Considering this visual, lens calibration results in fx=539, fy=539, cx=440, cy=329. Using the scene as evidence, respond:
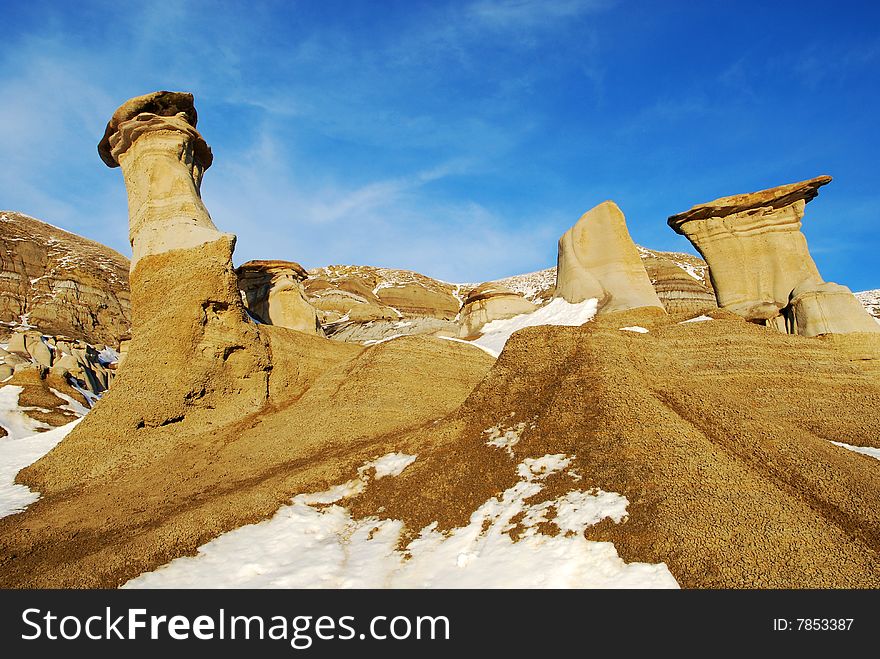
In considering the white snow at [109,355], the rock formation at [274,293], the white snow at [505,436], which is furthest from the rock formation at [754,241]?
the white snow at [109,355]

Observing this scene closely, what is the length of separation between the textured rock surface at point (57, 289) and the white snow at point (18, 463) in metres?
44.6

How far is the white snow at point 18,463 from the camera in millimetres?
10203

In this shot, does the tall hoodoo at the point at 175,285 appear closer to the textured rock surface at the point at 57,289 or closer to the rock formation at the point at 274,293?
the rock formation at the point at 274,293

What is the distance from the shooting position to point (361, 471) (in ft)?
29.3

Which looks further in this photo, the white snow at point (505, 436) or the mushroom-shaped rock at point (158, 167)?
the mushroom-shaped rock at point (158, 167)

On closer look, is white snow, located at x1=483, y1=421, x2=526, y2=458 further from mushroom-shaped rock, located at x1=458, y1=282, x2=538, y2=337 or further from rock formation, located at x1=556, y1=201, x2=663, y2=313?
mushroom-shaped rock, located at x1=458, y1=282, x2=538, y2=337

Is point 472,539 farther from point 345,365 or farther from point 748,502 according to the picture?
point 345,365

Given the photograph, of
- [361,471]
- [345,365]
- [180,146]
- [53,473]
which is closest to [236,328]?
[345,365]

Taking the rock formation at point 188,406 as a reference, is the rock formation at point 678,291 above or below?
above

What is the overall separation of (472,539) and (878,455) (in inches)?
230

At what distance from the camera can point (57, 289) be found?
61.6 m

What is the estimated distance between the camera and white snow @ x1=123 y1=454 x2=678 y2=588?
4801 millimetres

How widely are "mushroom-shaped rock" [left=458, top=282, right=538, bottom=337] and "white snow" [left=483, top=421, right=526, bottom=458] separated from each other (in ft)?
84.3

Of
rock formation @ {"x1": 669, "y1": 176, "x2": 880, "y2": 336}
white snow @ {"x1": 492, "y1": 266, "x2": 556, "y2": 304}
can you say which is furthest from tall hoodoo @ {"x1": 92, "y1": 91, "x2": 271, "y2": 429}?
white snow @ {"x1": 492, "y1": 266, "x2": 556, "y2": 304}
